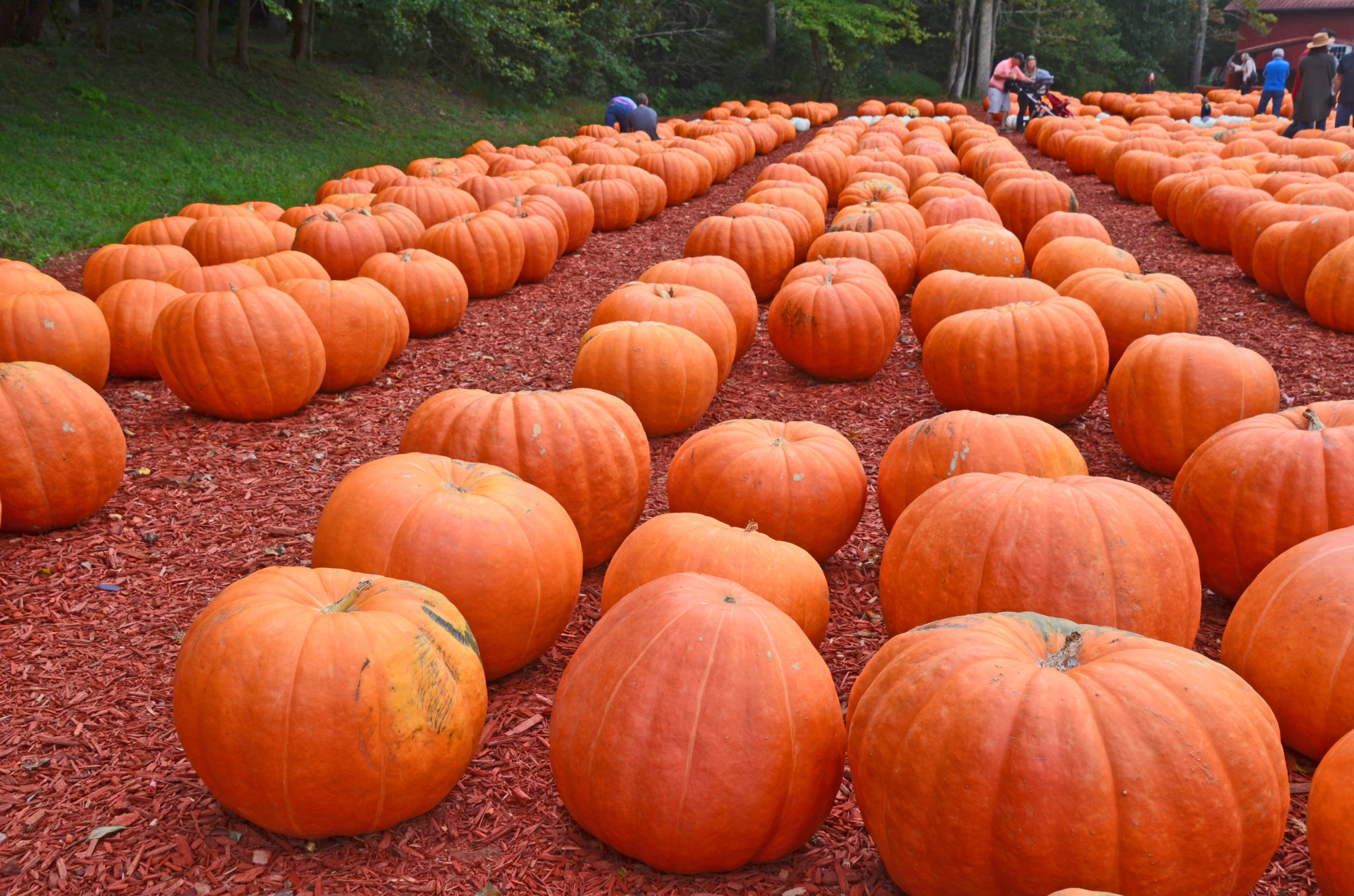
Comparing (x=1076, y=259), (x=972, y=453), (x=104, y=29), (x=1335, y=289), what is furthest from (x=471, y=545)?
(x=104, y=29)

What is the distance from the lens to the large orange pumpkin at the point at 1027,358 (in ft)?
16.6

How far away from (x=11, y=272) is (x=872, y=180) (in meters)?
7.21

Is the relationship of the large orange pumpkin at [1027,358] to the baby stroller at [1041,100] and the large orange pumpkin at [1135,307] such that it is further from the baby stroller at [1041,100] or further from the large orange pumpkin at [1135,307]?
the baby stroller at [1041,100]

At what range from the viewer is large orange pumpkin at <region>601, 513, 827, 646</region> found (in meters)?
3.02

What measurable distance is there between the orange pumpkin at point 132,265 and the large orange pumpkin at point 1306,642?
6534 mm

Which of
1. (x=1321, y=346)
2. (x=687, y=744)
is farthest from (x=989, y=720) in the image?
(x=1321, y=346)

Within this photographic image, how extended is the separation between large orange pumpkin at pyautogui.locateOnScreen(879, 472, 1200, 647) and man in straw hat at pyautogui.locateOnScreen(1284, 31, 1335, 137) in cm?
1565

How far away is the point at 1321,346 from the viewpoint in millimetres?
6449

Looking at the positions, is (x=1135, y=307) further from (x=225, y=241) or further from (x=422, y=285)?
(x=225, y=241)

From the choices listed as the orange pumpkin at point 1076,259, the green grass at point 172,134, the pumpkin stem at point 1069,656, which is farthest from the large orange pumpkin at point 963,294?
the green grass at point 172,134

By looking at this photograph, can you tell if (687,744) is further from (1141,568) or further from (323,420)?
(323,420)

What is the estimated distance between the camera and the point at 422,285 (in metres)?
6.89

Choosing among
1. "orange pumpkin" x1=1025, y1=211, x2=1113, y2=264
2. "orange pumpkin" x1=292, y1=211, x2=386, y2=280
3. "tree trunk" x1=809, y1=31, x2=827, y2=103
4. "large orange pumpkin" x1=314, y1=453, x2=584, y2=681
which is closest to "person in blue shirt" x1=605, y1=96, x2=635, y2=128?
"orange pumpkin" x1=292, y1=211, x2=386, y2=280

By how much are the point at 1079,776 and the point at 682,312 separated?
157 inches
